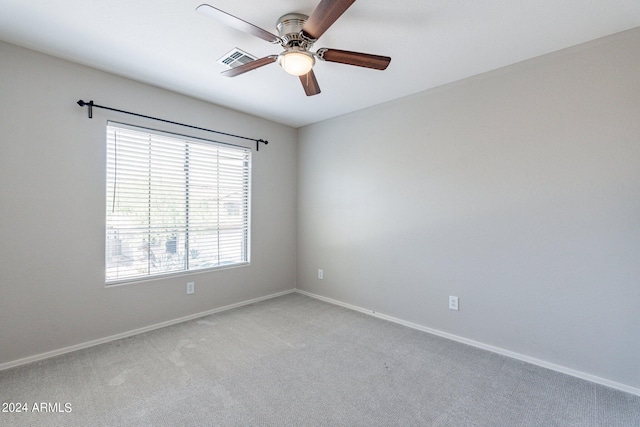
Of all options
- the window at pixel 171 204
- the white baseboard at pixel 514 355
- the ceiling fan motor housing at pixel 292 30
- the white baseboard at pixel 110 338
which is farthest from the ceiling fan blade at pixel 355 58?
the white baseboard at pixel 110 338

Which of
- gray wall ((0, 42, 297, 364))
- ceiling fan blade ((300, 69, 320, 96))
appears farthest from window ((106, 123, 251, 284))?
ceiling fan blade ((300, 69, 320, 96))

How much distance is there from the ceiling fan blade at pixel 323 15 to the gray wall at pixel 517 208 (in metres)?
1.74

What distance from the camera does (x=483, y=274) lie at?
8.53ft

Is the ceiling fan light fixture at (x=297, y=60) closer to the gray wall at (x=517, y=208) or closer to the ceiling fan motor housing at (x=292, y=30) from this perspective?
the ceiling fan motor housing at (x=292, y=30)

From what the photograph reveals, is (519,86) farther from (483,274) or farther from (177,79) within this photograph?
(177,79)

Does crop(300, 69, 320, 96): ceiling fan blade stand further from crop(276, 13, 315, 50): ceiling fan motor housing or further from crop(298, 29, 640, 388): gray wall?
crop(298, 29, 640, 388): gray wall

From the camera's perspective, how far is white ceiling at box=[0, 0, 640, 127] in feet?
5.83

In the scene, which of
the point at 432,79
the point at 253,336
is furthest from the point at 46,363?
the point at 432,79

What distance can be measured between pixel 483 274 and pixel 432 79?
186 cm

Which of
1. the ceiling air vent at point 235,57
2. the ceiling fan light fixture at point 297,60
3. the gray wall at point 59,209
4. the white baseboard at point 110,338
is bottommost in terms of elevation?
the white baseboard at point 110,338

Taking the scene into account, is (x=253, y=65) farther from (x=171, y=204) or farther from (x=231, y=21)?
(x=171, y=204)

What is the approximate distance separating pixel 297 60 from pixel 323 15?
388mm

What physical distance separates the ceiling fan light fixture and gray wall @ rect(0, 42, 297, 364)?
1.80m

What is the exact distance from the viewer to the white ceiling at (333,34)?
1.78 m
